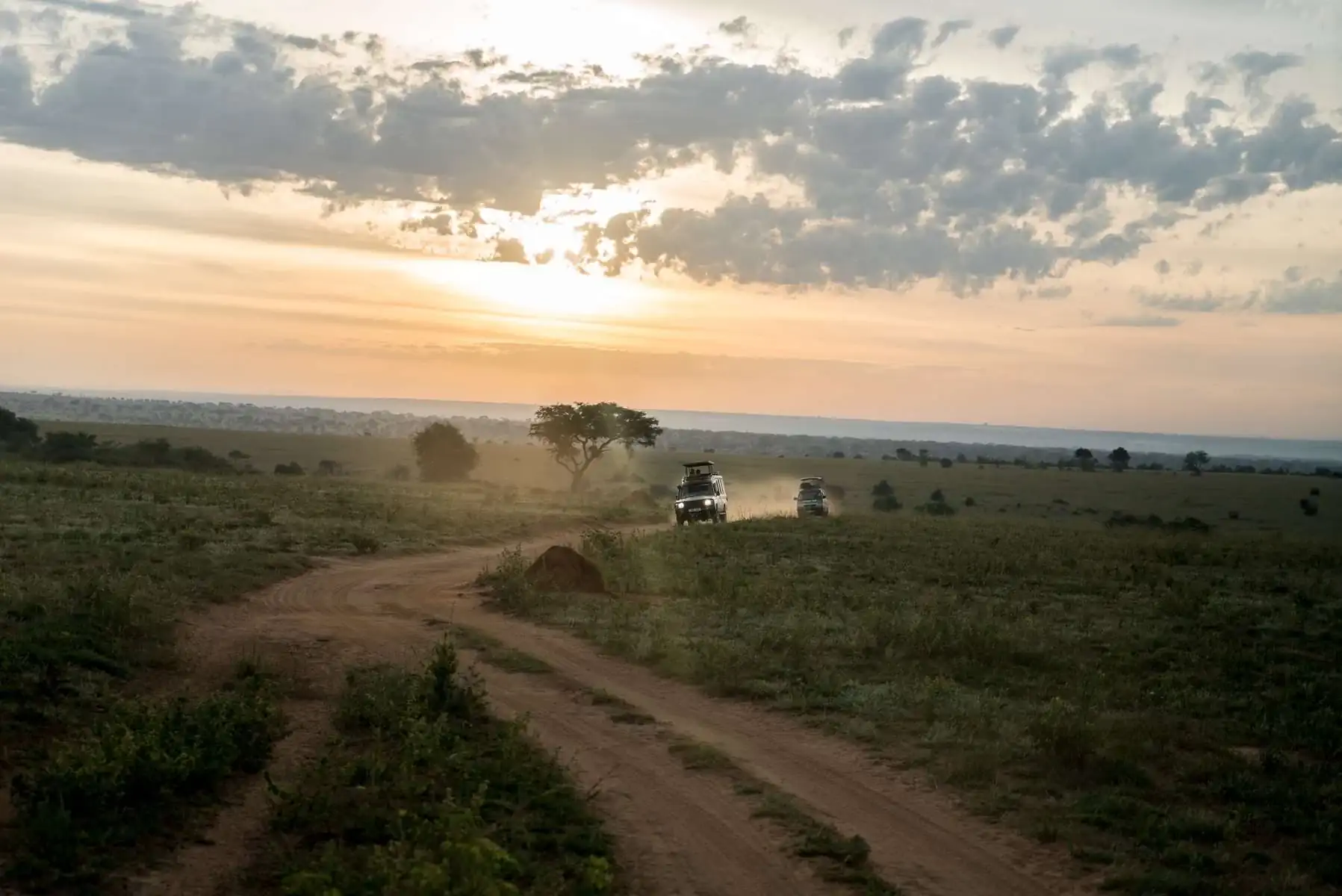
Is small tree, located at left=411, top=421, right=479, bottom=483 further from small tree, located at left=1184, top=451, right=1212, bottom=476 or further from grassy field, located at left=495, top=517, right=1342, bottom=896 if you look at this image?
small tree, located at left=1184, top=451, right=1212, bottom=476

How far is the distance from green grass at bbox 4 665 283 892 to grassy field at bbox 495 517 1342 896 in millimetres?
6129

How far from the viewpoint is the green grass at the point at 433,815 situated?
6.66 metres

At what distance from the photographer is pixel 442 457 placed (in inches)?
2938

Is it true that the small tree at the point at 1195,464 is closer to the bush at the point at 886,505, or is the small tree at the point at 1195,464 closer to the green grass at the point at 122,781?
the bush at the point at 886,505

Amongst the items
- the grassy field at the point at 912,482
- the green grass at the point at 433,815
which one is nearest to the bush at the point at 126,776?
the green grass at the point at 433,815

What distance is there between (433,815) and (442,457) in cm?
6760

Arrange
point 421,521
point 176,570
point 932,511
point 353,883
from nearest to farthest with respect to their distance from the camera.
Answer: point 353,883, point 176,570, point 421,521, point 932,511

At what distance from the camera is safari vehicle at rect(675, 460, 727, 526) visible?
41000 mm

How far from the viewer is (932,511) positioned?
60.3 m

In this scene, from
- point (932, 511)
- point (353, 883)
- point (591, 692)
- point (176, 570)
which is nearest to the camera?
point (353, 883)

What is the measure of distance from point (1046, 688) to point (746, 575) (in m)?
→ 10.2

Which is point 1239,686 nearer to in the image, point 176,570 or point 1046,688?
point 1046,688

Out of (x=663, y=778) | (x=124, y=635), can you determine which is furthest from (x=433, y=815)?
(x=124, y=635)

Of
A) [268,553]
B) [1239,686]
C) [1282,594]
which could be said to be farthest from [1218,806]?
[268,553]
